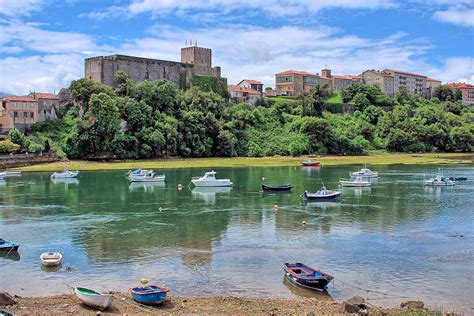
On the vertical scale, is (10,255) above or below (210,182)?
below

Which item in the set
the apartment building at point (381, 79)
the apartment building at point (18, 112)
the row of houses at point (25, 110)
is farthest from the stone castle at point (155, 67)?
the apartment building at point (381, 79)

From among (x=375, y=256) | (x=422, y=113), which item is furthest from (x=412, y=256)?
(x=422, y=113)

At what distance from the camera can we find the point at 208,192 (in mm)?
63094

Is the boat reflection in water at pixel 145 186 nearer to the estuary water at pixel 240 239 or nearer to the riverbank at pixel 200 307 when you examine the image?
the estuary water at pixel 240 239

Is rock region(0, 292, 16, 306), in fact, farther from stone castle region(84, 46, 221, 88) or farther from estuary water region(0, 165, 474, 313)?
stone castle region(84, 46, 221, 88)

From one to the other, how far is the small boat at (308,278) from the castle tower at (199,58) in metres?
106

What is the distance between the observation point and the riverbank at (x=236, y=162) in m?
90.3

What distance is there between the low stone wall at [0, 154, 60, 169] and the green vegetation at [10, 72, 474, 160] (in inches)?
55.0

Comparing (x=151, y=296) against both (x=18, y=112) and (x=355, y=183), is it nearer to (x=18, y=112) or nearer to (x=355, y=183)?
(x=355, y=183)

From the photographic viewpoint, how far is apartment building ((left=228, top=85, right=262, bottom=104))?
138500 millimetres

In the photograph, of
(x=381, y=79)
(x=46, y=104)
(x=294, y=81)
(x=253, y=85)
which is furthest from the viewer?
(x=381, y=79)

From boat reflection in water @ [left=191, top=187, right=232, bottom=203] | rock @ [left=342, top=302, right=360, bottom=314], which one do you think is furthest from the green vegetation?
rock @ [left=342, top=302, right=360, bottom=314]

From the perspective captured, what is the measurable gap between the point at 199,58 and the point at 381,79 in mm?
75246

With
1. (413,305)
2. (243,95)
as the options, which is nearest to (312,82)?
(243,95)
